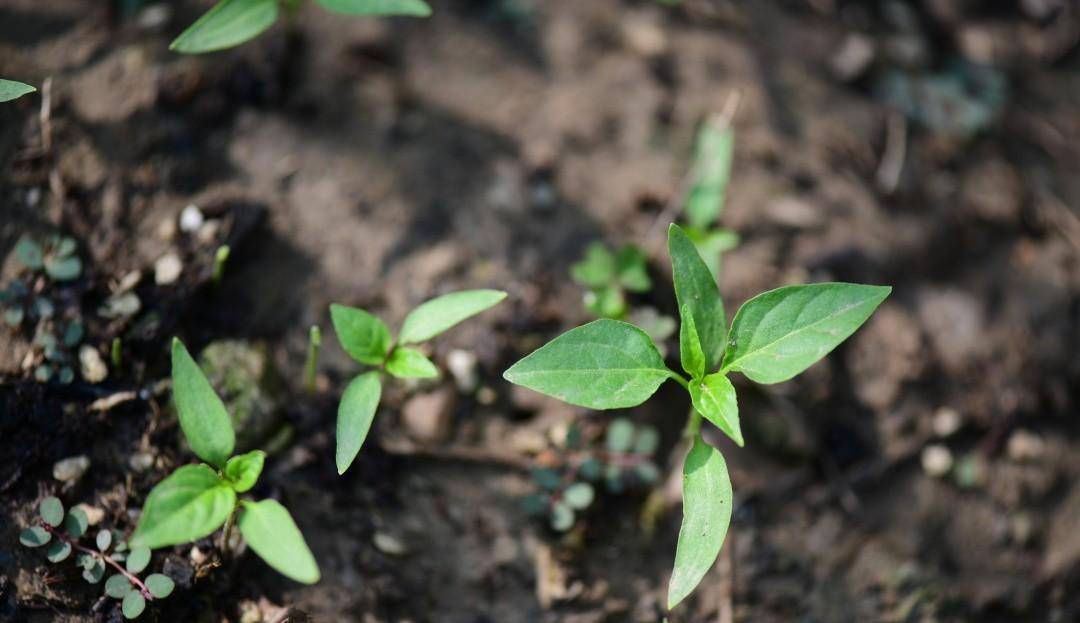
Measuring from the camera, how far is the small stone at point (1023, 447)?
112 inches

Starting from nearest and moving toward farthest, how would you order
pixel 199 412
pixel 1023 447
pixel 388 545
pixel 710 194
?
pixel 199 412 → pixel 388 545 → pixel 710 194 → pixel 1023 447

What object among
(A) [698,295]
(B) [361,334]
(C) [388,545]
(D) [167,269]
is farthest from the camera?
(D) [167,269]

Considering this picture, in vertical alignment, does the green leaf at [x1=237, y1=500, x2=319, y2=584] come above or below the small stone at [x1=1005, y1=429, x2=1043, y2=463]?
above

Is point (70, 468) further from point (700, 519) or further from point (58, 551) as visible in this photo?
point (700, 519)

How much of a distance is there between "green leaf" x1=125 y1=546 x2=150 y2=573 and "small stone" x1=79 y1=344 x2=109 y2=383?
519 mm

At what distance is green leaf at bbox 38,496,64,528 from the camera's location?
1.99 metres

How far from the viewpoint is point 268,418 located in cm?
225

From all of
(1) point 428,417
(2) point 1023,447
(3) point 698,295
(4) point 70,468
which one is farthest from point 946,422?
(4) point 70,468

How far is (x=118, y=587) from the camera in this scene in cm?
193

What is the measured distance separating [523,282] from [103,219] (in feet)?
4.21

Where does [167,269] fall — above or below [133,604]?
above

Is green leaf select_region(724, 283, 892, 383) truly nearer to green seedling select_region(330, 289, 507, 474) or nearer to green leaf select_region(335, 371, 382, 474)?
green seedling select_region(330, 289, 507, 474)

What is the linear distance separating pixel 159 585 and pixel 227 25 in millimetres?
1488

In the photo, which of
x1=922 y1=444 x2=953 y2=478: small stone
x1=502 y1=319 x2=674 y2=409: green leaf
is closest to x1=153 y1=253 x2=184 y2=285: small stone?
x1=502 y1=319 x2=674 y2=409: green leaf
